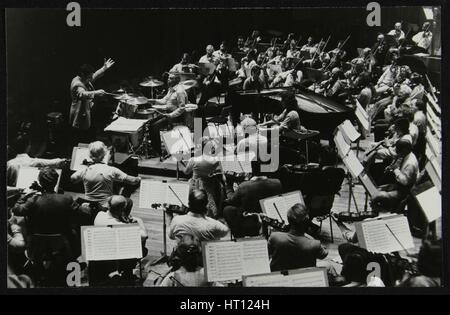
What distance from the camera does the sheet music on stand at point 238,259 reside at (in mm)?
6574

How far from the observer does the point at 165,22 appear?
6.95m

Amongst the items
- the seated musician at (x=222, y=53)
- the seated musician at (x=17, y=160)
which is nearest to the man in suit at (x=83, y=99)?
the seated musician at (x=17, y=160)

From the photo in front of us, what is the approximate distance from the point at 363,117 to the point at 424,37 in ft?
3.64

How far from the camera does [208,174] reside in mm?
6996

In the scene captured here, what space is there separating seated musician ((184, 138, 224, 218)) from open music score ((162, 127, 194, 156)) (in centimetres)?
14

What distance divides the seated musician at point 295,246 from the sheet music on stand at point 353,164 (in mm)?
843

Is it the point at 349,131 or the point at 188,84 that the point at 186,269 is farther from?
the point at 349,131

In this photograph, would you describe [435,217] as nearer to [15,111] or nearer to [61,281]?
[61,281]

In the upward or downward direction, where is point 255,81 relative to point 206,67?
downward

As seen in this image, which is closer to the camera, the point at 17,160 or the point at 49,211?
the point at 49,211

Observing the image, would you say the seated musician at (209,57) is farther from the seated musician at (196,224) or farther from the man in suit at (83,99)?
the seated musician at (196,224)

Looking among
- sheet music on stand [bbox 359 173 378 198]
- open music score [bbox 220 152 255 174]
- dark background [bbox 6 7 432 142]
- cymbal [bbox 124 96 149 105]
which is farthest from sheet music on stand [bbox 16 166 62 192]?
sheet music on stand [bbox 359 173 378 198]

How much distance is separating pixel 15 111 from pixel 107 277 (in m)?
2.14

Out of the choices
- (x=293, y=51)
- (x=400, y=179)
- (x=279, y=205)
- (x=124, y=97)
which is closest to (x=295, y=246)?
(x=279, y=205)
